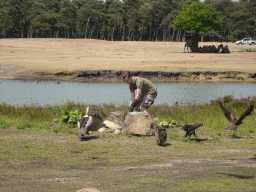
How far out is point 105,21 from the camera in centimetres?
11238

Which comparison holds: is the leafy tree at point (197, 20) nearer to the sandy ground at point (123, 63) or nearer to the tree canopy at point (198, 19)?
the tree canopy at point (198, 19)

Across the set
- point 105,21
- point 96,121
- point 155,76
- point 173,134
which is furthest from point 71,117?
point 105,21

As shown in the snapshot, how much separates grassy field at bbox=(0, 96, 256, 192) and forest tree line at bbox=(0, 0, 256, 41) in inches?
3591

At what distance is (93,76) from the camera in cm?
3772

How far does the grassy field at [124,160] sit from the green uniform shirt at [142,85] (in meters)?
1.73

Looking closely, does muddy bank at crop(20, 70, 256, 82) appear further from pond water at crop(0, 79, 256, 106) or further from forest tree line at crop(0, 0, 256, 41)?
forest tree line at crop(0, 0, 256, 41)

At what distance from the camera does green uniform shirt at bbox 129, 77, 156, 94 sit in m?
12.2

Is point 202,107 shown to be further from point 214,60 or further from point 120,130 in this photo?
point 214,60

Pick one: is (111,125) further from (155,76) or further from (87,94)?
(155,76)

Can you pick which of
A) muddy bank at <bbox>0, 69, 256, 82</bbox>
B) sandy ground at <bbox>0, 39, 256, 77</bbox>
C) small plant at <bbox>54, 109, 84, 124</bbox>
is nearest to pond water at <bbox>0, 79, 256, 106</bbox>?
muddy bank at <bbox>0, 69, 256, 82</bbox>

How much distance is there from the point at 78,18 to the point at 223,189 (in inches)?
4138

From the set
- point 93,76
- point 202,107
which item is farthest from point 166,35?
point 202,107

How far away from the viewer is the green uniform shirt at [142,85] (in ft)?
40.1

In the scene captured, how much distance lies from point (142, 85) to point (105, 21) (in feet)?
338
